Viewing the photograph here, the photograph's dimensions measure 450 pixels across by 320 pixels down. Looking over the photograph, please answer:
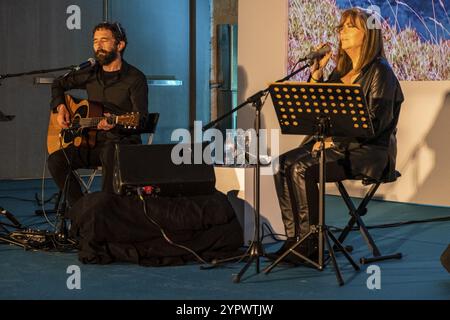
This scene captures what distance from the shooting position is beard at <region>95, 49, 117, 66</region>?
18.5 ft

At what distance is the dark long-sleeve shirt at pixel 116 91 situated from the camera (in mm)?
5559

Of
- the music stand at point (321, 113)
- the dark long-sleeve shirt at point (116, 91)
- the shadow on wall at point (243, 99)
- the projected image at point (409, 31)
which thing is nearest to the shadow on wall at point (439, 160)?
the projected image at point (409, 31)

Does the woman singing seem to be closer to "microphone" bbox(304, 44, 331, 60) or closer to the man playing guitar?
"microphone" bbox(304, 44, 331, 60)

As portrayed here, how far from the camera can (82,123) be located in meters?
5.45

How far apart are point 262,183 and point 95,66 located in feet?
4.87

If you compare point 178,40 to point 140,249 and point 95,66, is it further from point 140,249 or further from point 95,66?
point 140,249

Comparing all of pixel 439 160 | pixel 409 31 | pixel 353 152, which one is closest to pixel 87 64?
pixel 353 152

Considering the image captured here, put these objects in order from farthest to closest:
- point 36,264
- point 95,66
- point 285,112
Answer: point 95,66, point 36,264, point 285,112

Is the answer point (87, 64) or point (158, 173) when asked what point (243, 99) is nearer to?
point (87, 64)

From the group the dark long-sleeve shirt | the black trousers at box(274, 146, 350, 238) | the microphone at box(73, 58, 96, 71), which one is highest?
the microphone at box(73, 58, 96, 71)

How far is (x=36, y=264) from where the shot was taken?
180 inches

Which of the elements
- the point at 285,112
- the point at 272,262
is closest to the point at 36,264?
the point at 272,262

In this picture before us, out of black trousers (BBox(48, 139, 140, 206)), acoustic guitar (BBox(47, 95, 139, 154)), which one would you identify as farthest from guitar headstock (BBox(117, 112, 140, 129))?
black trousers (BBox(48, 139, 140, 206))

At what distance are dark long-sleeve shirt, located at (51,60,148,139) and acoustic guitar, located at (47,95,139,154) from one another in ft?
0.26
